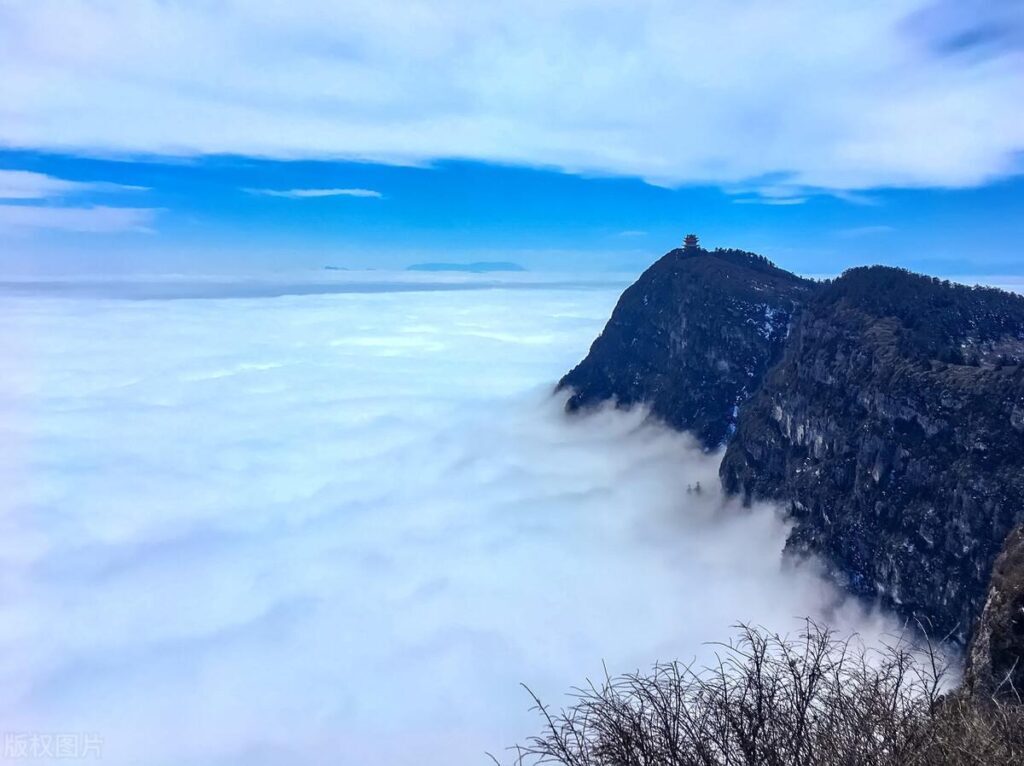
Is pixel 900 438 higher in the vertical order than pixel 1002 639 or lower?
higher

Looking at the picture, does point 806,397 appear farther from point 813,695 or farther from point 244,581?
point 244,581

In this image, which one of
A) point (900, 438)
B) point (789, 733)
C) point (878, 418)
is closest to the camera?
point (789, 733)

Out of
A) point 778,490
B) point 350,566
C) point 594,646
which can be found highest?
point 778,490

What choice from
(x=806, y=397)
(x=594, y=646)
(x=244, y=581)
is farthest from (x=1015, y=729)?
(x=244, y=581)

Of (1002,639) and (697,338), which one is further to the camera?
(697,338)

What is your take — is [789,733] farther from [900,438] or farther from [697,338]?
[697,338]

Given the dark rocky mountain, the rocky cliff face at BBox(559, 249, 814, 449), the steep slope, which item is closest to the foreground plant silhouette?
the dark rocky mountain

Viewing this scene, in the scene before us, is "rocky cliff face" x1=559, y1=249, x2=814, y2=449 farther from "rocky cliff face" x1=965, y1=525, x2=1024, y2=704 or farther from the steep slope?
"rocky cliff face" x1=965, y1=525, x2=1024, y2=704

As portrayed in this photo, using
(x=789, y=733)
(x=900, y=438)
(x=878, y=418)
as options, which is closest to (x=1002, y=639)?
(x=789, y=733)
